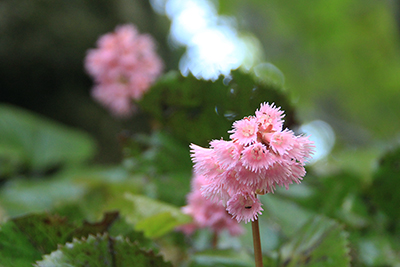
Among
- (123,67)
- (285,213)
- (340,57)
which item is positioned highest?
(340,57)

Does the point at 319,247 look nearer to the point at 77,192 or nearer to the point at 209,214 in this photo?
the point at 209,214

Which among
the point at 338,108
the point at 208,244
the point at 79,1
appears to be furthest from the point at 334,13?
the point at 208,244

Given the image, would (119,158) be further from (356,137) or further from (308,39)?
(308,39)

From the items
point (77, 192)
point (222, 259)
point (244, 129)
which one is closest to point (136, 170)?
point (222, 259)

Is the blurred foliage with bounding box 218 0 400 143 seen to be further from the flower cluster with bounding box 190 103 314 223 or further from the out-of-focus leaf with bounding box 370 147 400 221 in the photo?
the flower cluster with bounding box 190 103 314 223

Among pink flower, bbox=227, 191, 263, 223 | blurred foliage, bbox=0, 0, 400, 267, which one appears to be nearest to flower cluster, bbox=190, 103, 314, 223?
pink flower, bbox=227, 191, 263, 223

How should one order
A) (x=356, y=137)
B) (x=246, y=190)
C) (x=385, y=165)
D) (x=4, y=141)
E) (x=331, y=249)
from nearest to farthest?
(x=246, y=190) → (x=331, y=249) → (x=385, y=165) → (x=4, y=141) → (x=356, y=137)
